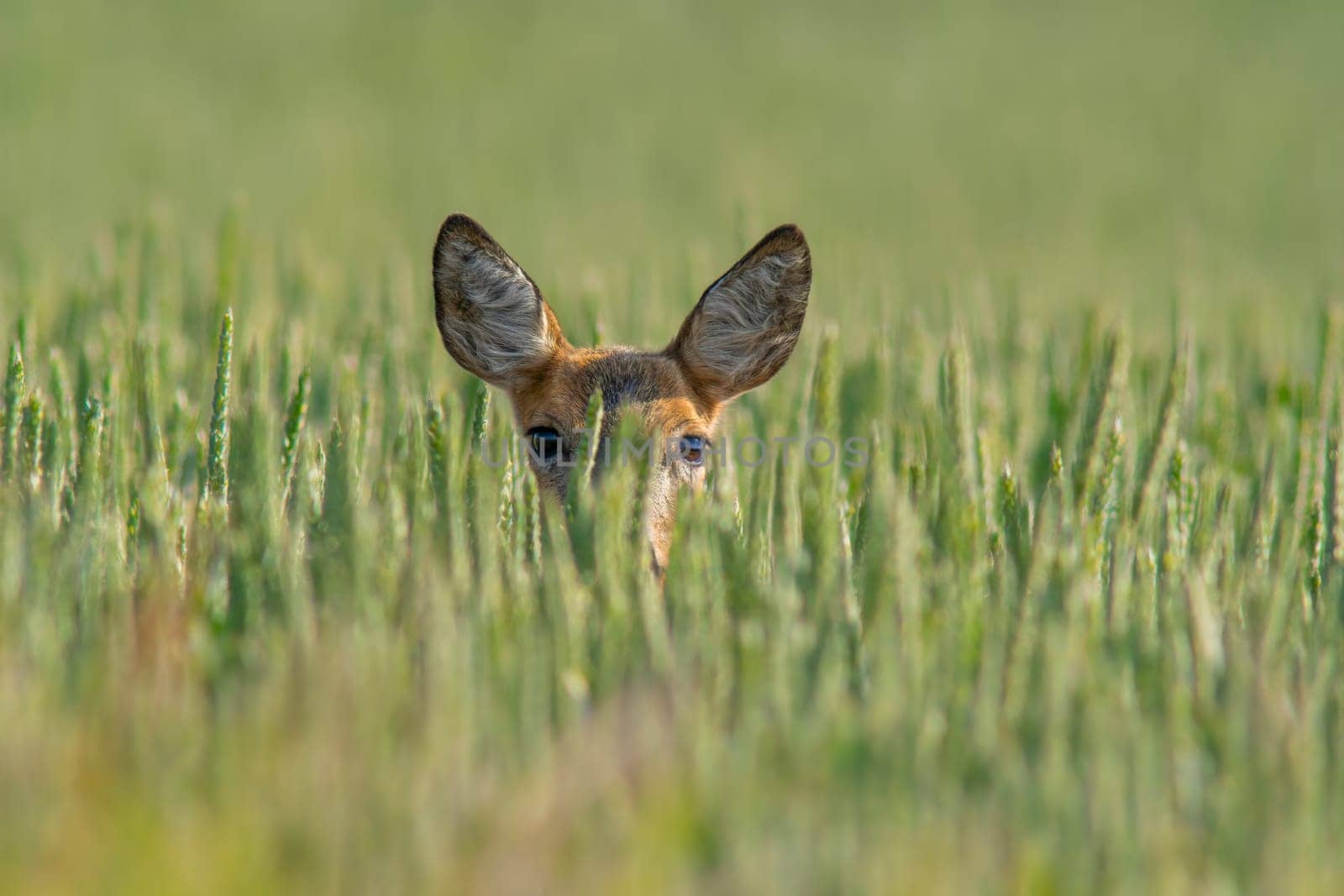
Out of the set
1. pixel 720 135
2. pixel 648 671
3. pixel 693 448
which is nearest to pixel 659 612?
pixel 648 671

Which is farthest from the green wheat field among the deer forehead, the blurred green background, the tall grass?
the blurred green background

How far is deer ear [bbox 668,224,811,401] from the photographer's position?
598cm

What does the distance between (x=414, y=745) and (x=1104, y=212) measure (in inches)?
560

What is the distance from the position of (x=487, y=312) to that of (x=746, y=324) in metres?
1.04

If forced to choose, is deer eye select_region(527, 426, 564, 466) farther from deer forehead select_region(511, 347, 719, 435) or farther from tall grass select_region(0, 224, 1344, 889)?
tall grass select_region(0, 224, 1344, 889)

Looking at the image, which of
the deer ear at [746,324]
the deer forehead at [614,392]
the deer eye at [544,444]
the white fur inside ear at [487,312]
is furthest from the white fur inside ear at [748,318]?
the deer eye at [544,444]

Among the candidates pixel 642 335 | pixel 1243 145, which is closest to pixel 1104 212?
pixel 1243 145

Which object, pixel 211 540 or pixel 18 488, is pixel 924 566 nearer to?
pixel 211 540

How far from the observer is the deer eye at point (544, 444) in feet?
18.9

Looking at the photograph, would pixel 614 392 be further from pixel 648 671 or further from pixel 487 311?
pixel 648 671

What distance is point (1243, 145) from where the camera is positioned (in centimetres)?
1870

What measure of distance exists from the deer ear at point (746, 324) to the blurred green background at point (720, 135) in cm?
142

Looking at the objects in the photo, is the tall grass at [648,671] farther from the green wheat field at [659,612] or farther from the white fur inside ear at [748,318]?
the white fur inside ear at [748,318]

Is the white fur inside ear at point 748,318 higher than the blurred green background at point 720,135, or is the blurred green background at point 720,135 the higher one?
the blurred green background at point 720,135
